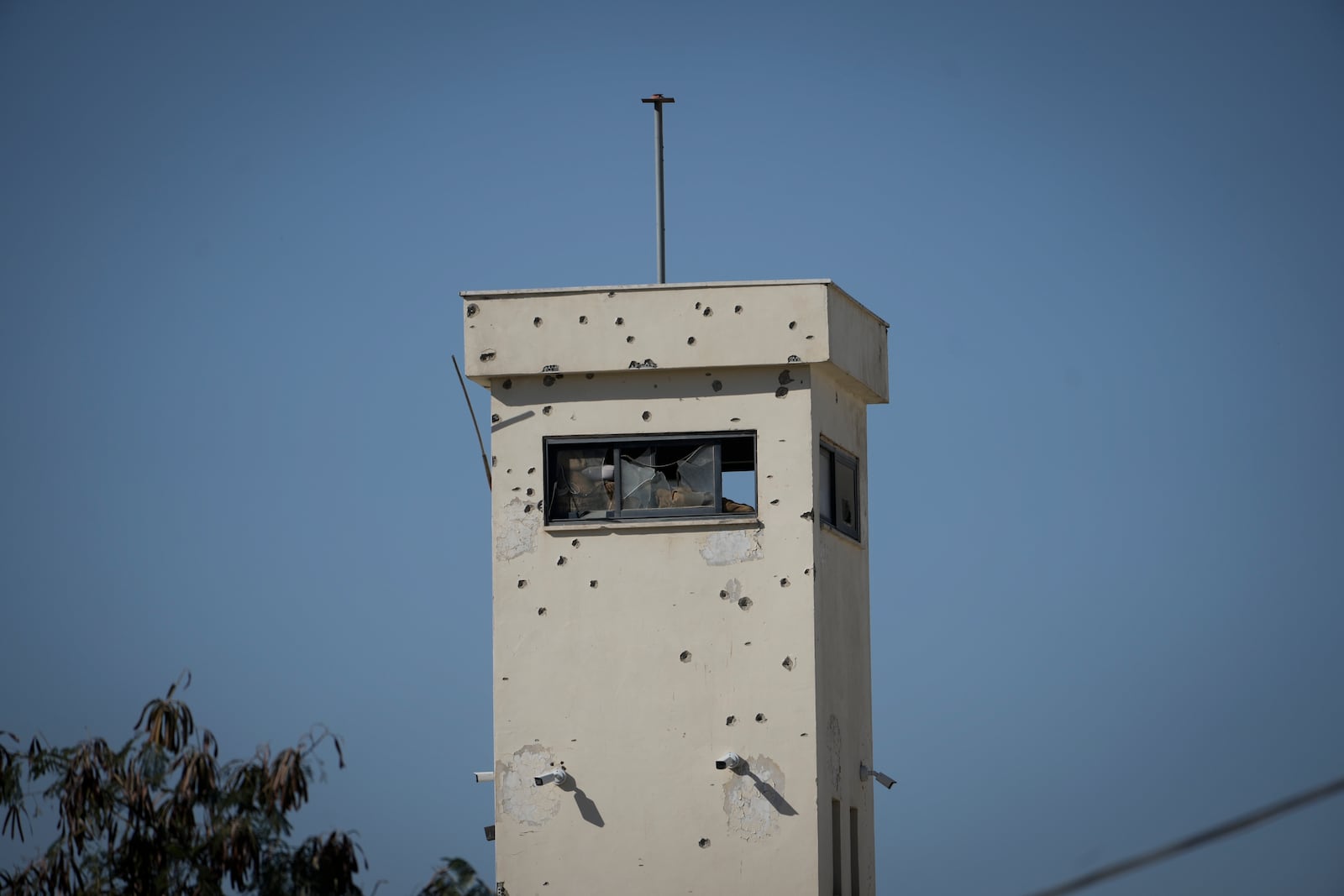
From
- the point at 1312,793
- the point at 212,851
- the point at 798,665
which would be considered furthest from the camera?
the point at 798,665

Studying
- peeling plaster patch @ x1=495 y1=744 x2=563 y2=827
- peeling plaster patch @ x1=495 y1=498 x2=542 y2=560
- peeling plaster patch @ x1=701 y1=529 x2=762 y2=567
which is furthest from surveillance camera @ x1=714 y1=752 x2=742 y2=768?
peeling plaster patch @ x1=495 y1=498 x2=542 y2=560

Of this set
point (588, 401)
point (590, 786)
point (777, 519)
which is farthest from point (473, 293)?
point (590, 786)

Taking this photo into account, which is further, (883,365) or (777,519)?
(883,365)

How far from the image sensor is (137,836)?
1575 cm

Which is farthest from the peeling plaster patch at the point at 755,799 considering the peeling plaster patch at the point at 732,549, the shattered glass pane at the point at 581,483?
the shattered glass pane at the point at 581,483

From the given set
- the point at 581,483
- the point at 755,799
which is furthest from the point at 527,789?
the point at 581,483

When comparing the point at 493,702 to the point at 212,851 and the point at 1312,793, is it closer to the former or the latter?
the point at 212,851

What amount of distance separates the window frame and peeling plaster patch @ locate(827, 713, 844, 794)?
2.07m

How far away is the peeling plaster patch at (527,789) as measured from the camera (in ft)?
66.0

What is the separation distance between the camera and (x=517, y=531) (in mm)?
20531

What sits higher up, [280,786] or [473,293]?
[473,293]

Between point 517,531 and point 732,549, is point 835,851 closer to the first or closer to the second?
point 732,549

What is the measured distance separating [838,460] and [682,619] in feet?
8.69

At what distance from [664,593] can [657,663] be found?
0.72m
